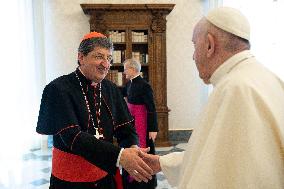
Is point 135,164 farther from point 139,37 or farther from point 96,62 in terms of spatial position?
point 139,37

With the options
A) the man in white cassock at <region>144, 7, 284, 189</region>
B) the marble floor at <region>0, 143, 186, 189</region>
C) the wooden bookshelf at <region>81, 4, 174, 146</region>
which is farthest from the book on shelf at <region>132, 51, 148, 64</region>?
the man in white cassock at <region>144, 7, 284, 189</region>

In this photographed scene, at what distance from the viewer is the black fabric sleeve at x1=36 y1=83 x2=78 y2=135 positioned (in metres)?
1.99

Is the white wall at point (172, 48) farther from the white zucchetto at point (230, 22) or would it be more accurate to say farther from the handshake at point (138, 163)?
the white zucchetto at point (230, 22)

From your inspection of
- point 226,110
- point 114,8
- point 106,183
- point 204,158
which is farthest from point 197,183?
point 114,8

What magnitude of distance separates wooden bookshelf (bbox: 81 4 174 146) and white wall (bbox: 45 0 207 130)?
1.81ft

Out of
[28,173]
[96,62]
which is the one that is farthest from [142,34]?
[96,62]

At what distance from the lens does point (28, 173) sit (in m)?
5.21

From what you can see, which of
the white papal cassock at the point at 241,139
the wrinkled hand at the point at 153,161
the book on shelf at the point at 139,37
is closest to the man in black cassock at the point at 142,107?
the book on shelf at the point at 139,37

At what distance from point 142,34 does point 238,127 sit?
5.65 meters

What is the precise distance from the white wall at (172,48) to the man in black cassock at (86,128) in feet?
16.6

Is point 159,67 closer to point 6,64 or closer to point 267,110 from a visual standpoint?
point 6,64

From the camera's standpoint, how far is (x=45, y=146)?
22.2 feet

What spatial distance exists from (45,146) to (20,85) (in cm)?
141

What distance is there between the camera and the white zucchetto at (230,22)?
1.45 metres
